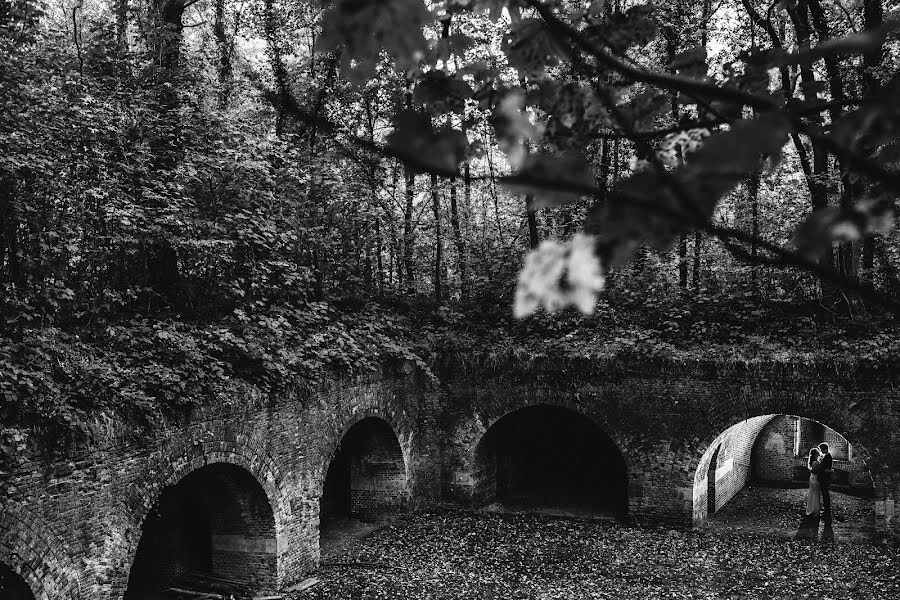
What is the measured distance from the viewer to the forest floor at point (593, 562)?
361 inches

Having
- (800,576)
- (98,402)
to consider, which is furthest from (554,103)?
(800,576)

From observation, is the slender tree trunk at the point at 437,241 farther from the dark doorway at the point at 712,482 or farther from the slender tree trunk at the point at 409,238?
the dark doorway at the point at 712,482

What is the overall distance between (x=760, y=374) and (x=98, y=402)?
32.0 feet

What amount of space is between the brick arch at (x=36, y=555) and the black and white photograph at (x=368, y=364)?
0.09 feet

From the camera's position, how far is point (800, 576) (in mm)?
9539

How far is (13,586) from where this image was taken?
6410 mm

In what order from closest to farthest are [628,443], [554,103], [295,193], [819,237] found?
1. [819,237]
2. [554,103]
3. [628,443]
4. [295,193]

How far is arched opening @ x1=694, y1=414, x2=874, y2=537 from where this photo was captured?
12.2 meters

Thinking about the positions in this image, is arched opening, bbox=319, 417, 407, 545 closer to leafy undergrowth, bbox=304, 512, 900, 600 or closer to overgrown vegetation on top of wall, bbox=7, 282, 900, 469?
leafy undergrowth, bbox=304, 512, 900, 600

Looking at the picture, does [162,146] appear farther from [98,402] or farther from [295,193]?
[98,402]

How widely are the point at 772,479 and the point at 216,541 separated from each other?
498 inches

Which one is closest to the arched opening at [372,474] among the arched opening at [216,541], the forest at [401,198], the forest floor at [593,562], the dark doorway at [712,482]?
the forest floor at [593,562]

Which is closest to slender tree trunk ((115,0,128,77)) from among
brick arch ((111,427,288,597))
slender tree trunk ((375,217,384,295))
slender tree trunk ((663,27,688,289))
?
slender tree trunk ((375,217,384,295))

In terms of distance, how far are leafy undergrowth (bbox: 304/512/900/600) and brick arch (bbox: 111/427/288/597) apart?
1403 millimetres
